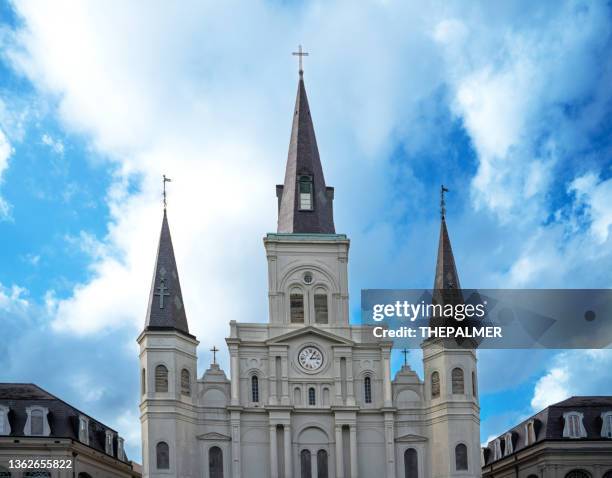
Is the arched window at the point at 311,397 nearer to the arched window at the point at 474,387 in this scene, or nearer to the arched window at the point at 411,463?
the arched window at the point at 411,463

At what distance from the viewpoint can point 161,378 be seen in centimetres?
7400

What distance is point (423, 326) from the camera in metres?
78.4

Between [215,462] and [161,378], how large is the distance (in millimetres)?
6504

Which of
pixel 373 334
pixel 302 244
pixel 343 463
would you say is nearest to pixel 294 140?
pixel 302 244

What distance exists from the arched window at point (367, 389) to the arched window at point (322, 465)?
4.63 m

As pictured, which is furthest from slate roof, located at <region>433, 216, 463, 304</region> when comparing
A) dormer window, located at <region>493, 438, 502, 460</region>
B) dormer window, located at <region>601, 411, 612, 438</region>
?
dormer window, located at <region>493, 438, 502, 460</region>

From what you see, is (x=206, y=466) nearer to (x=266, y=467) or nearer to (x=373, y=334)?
(x=266, y=467)

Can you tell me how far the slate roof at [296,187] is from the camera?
8231cm

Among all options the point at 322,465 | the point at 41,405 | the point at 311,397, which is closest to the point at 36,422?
the point at 41,405

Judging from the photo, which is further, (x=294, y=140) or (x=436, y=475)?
(x=294, y=140)

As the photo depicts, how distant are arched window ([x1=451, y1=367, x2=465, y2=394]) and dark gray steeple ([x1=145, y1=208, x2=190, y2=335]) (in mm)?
17652

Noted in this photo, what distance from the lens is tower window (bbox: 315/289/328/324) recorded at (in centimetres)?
7912

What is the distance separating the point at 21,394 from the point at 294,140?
27297mm

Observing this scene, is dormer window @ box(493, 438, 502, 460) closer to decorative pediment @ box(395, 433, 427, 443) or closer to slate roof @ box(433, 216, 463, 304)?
decorative pediment @ box(395, 433, 427, 443)
